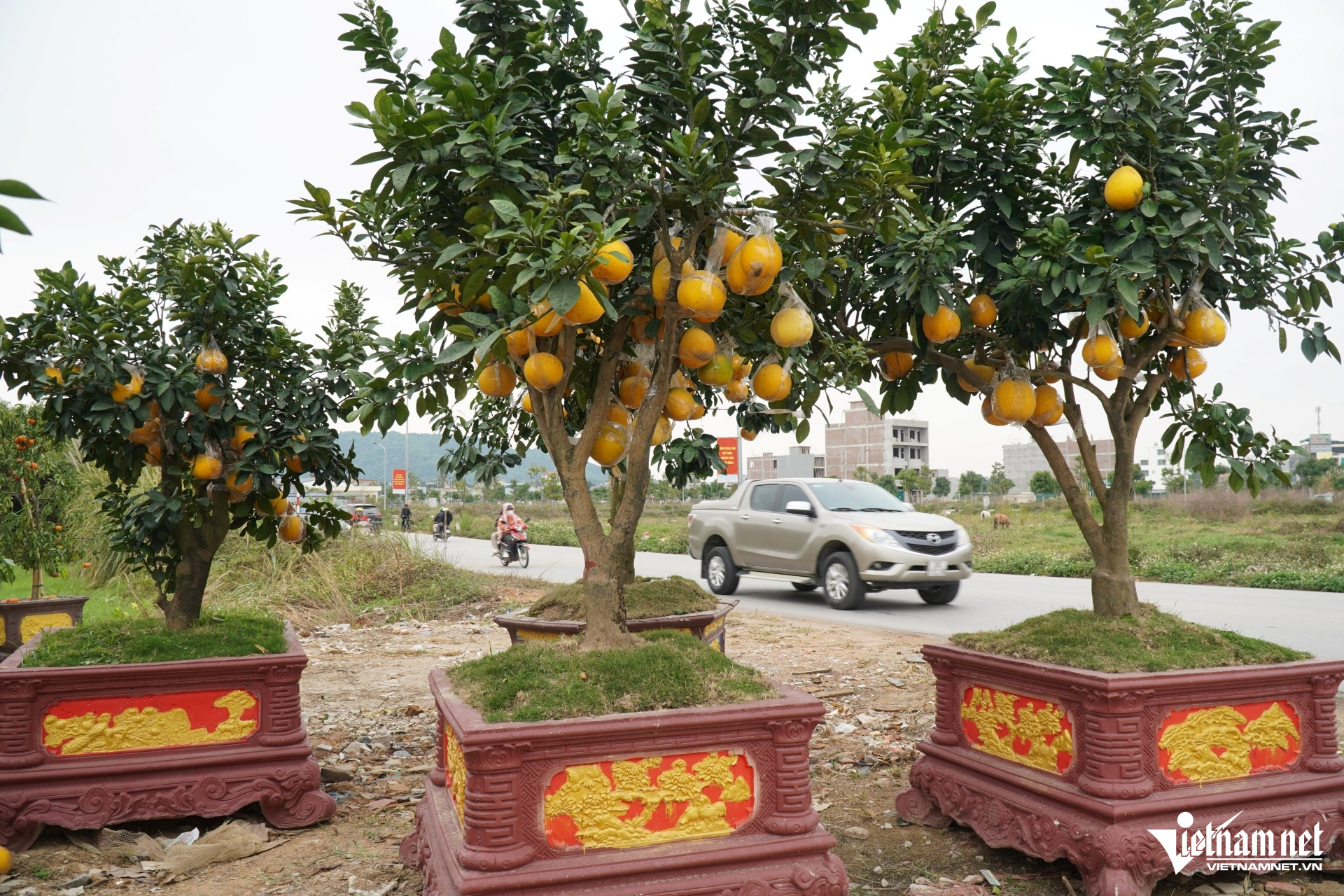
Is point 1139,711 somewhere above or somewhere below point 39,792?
above

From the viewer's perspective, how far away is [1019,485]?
253ft

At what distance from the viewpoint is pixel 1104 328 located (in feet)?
11.4

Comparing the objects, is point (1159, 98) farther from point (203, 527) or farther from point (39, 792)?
point (39, 792)

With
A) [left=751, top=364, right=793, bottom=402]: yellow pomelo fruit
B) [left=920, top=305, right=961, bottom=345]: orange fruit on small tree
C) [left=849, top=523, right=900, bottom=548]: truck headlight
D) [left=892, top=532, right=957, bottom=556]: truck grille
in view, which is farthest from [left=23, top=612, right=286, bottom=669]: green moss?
[left=892, top=532, right=957, bottom=556]: truck grille

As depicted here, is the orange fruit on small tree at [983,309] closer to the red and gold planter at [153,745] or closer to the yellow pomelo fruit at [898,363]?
the yellow pomelo fruit at [898,363]

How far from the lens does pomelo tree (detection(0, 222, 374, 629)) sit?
4.09 metres

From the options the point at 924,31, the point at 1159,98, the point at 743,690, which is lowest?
the point at 743,690

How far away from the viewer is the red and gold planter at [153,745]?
11.7ft

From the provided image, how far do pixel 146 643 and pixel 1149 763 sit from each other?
3.92m

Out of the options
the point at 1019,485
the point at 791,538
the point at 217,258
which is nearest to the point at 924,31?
the point at 217,258

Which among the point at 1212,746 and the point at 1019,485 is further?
the point at 1019,485

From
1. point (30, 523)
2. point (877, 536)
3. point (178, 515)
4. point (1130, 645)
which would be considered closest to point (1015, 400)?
point (1130, 645)

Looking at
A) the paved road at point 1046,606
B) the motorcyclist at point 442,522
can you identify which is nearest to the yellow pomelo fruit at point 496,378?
the paved road at point 1046,606

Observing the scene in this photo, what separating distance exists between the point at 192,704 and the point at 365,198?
2282 mm
